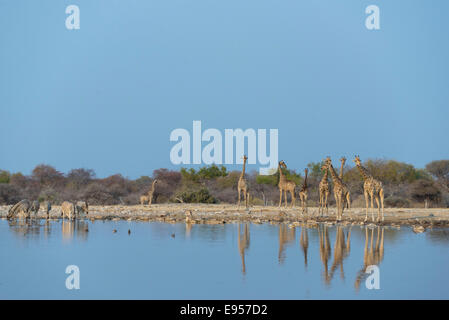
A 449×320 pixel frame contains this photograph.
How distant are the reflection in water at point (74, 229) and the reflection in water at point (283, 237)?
6.29m

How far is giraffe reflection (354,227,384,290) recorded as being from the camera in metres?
12.8

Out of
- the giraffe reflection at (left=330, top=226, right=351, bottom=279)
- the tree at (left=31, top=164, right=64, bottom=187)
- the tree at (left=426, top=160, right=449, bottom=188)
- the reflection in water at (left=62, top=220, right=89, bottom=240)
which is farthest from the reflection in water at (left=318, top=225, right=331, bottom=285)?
the tree at (left=31, top=164, right=64, bottom=187)

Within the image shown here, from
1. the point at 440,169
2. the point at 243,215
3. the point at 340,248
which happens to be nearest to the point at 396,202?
the point at 243,215

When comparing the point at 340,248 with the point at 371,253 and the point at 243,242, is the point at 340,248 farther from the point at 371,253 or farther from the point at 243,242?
the point at 243,242

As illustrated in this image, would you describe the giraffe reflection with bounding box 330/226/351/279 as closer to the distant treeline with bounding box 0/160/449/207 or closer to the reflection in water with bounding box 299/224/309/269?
the reflection in water with bounding box 299/224/309/269

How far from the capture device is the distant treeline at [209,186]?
121 ft

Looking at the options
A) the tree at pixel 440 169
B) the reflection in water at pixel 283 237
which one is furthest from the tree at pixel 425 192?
the reflection in water at pixel 283 237

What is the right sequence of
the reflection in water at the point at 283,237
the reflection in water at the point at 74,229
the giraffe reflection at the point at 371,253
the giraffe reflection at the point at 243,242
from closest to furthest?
the giraffe reflection at the point at 371,253
the giraffe reflection at the point at 243,242
the reflection in water at the point at 283,237
the reflection in water at the point at 74,229

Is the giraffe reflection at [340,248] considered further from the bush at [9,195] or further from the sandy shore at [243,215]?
the bush at [9,195]

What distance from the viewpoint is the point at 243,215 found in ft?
87.7

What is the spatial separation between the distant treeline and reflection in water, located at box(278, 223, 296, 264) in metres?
13.1

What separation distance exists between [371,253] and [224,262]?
3923 millimetres

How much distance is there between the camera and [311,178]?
45094 mm
